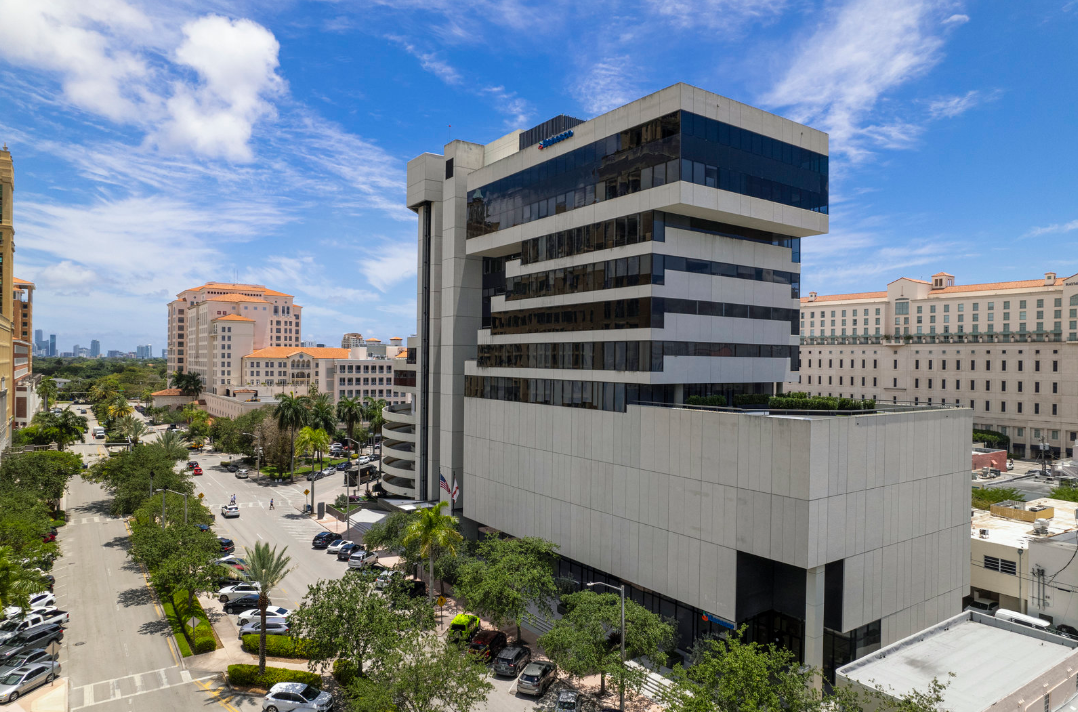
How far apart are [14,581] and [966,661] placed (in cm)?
5308

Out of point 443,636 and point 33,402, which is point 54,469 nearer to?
point 443,636

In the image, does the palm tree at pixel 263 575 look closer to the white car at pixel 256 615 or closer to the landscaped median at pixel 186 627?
the landscaped median at pixel 186 627

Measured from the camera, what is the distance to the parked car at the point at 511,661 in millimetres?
36156

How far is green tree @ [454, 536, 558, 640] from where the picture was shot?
3753cm

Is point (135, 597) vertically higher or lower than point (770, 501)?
lower

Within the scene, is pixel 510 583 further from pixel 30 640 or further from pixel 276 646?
pixel 30 640

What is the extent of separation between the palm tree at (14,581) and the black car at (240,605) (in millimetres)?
12732

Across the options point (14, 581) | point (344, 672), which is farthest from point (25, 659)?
point (344, 672)

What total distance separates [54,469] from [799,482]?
Result: 76.3 m

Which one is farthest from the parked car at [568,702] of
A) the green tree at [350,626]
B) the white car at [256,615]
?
the white car at [256,615]

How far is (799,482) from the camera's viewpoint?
30.5 m

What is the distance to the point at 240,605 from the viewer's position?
47719 mm

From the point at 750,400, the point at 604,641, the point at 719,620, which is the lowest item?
the point at 604,641

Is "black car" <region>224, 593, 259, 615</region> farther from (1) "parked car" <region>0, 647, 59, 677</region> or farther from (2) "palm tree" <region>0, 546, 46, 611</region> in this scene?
(2) "palm tree" <region>0, 546, 46, 611</region>
